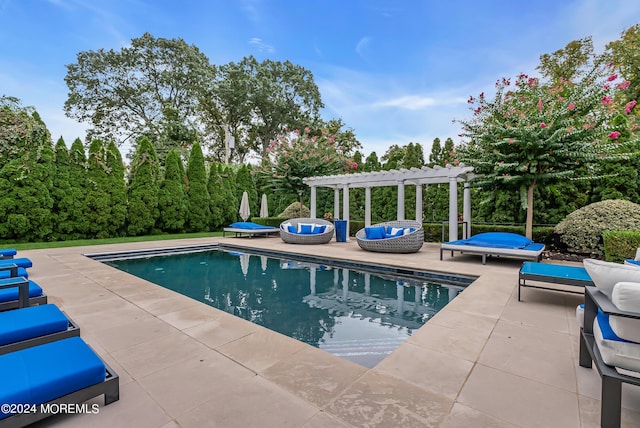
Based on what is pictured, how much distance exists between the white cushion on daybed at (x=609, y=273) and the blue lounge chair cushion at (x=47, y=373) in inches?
119

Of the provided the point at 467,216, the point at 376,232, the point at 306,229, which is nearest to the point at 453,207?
the point at 467,216

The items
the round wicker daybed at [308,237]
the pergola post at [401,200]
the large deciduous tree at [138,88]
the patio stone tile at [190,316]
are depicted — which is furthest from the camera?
the large deciduous tree at [138,88]

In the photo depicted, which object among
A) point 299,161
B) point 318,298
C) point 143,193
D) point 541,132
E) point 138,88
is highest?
point 138,88

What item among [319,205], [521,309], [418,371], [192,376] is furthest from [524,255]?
[319,205]

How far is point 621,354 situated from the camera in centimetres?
170

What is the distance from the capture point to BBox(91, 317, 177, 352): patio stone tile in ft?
9.43

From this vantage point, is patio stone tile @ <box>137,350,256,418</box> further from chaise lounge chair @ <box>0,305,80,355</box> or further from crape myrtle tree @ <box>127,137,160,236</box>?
crape myrtle tree @ <box>127,137,160,236</box>

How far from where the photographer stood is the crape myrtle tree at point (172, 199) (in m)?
13.7

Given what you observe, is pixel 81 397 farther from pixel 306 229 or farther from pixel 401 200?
pixel 401 200

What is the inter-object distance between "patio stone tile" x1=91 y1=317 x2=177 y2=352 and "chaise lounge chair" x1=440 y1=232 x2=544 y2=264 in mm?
6077

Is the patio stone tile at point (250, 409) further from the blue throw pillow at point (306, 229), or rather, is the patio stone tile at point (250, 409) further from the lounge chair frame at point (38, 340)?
the blue throw pillow at point (306, 229)

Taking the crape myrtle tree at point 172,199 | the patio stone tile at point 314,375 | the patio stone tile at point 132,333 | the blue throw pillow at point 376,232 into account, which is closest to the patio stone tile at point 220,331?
the patio stone tile at point 132,333

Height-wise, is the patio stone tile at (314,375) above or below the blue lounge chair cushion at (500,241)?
below

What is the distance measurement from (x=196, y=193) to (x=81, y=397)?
13.8 metres
